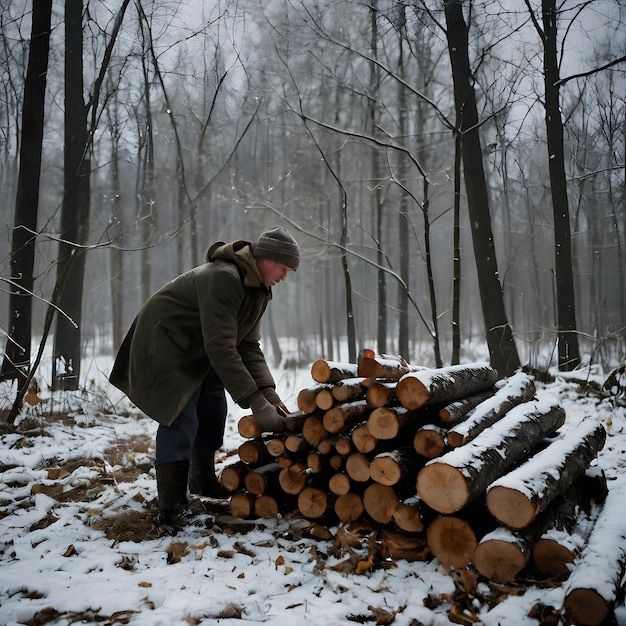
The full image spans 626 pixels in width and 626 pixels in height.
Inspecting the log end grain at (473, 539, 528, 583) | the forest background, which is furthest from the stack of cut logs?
the forest background

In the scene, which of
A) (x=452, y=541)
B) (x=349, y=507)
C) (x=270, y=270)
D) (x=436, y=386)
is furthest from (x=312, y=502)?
(x=270, y=270)

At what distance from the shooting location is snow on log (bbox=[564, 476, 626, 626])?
1851mm

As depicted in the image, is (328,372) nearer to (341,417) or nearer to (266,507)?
(341,417)

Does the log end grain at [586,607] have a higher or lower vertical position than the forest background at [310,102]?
lower

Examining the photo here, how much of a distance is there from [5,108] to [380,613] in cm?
764

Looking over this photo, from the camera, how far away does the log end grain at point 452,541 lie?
2438 millimetres

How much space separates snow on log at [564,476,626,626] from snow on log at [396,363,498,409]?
106cm

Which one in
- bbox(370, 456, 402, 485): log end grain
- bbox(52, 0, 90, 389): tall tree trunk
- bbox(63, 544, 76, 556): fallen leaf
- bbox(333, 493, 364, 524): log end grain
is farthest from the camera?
bbox(52, 0, 90, 389): tall tree trunk

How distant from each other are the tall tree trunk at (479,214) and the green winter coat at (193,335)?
4.90 meters

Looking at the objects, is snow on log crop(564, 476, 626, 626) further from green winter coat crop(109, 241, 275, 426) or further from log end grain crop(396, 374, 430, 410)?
green winter coat crop(109, 241, 275, 426)

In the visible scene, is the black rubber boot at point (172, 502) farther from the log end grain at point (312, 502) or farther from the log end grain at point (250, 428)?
the log end grain at point (312, 502)

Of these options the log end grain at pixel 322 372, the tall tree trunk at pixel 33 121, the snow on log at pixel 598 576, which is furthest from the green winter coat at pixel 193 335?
the tall tree trunk at pixel 33 121

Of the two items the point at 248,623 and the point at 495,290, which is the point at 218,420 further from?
the point at 495,290

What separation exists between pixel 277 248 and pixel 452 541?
206 centimetres
